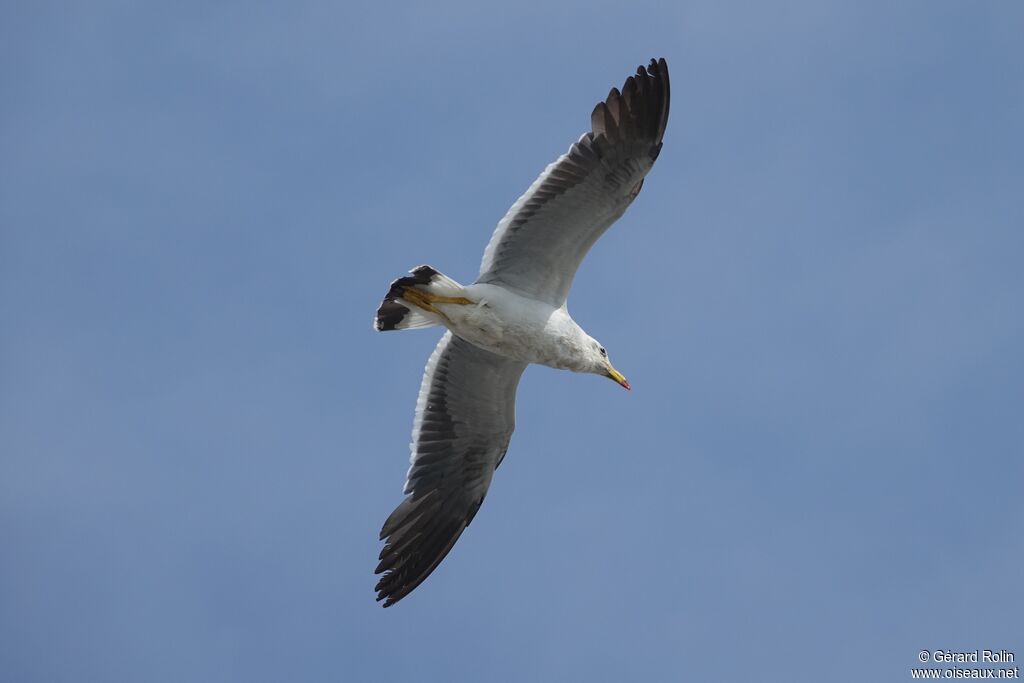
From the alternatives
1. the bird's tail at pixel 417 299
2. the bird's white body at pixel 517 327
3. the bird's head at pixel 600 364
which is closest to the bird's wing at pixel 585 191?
the bird's white body at pixel 517 327

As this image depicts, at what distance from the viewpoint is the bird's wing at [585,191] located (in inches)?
457

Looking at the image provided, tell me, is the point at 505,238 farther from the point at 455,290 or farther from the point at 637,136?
the point at 637,136

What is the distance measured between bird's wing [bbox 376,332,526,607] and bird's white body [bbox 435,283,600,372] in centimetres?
77

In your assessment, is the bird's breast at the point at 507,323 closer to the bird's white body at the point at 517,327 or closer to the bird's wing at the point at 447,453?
the bird's white body at the point at 517,327

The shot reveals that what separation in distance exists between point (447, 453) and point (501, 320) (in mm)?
2032

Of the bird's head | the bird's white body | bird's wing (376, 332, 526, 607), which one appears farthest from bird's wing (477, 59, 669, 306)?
bird's wing (376, 332, 526, 607)

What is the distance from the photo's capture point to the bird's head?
12492 millimetres

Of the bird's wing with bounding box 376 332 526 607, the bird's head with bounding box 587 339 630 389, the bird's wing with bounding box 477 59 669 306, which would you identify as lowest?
the bird's wing with bounding box 376 332 526 607

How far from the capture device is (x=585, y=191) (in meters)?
11.8

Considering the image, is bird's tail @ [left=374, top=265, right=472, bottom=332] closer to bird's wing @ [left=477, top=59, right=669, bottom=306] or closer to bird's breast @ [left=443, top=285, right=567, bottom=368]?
bird's breast @ [left=443, top=285, right=567, bottom=368]

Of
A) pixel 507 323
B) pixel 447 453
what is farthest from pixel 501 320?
pixel 447 453

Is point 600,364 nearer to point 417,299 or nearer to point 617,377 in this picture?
point 617,377

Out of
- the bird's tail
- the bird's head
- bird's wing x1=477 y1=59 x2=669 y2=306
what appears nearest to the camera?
bird's wing x1=477 y1=59 x2=669 y2=306

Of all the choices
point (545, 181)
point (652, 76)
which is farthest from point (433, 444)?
point (652, 76)
